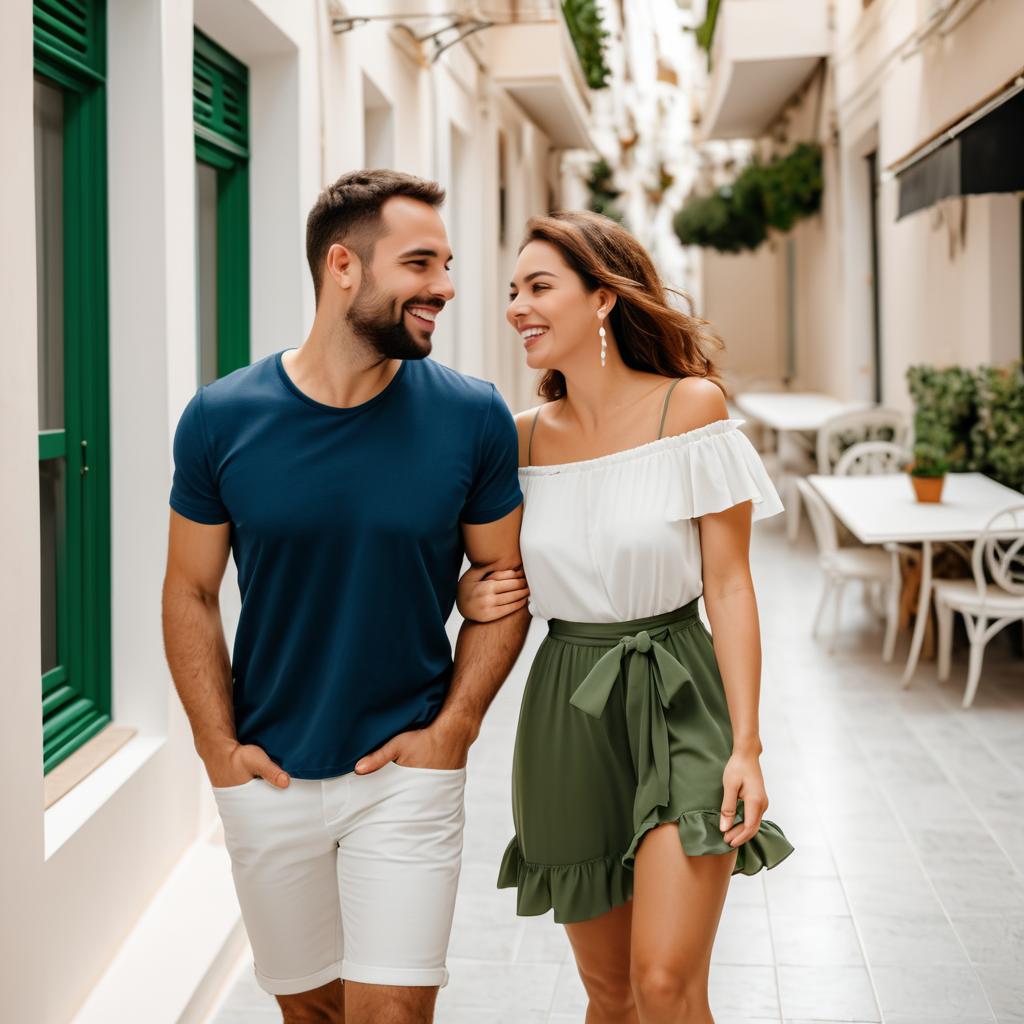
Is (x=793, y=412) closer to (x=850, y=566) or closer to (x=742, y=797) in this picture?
(x=850, y=566)

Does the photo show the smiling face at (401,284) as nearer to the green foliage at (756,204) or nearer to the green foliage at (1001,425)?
the green foliage at (1001,425)

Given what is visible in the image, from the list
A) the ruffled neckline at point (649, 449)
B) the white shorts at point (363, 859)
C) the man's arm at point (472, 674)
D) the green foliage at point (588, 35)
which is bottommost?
the white shorts at point (363, 859)

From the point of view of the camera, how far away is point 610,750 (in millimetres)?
2564

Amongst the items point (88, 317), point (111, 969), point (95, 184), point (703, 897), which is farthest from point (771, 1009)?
point (95, 184)

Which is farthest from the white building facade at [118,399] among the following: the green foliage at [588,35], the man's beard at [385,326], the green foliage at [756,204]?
the green foliage at [756,204]

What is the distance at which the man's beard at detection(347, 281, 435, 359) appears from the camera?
2.31 metres

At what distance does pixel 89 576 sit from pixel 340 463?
197 cm

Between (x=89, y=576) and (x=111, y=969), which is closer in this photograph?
(x=111, y=969)

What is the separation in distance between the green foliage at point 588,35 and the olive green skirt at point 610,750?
11959 mm

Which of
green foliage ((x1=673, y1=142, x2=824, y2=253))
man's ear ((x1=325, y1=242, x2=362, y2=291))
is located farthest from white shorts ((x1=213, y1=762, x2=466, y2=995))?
green foliage ((x1=673, y1=142, x2=824, y2=253))

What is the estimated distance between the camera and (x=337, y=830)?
2412mm

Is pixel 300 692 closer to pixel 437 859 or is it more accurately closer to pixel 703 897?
pixel 437 859

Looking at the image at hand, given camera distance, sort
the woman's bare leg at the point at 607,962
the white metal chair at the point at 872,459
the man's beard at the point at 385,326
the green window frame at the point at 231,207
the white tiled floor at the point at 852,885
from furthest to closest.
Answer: the white metal chair at the point at 872,459, the green window frame at the point at 231,207, the white tiled floor at the point at 852,885, the woman's bare leg at the point at 607,962, the man's beard at the point at 385,326

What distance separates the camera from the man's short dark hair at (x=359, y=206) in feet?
7.63
